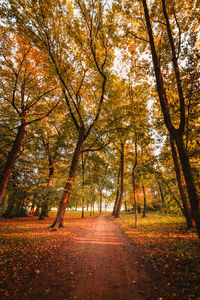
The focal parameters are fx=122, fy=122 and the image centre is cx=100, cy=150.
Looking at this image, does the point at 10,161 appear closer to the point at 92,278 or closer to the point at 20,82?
the point at 20,82

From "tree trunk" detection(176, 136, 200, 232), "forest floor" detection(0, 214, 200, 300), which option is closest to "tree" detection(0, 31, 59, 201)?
"forest floor" detection(0, 214, 200, 300)

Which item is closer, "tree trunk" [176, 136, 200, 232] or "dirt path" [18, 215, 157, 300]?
"dirt path" [18, 215, 157, 300]

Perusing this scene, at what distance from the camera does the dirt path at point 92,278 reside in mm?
3101

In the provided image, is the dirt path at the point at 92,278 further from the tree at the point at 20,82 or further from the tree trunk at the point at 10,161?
the tree at the point at 20,82

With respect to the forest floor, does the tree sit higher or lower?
higher

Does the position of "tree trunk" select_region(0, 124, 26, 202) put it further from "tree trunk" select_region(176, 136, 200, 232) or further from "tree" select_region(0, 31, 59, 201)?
"tree trunk" select_region(176, 136, 200, 232)

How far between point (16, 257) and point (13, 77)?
40.2 feet

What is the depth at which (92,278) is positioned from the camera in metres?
3.79

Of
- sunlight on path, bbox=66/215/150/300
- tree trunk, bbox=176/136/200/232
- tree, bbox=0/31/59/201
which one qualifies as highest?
tree, bbox=0/31/59/201

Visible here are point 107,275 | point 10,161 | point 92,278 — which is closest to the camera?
point 92,278

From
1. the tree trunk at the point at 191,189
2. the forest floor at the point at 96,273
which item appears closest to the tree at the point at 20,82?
the forest floor at the point at 96,273

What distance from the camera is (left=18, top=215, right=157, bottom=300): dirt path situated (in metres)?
3.10

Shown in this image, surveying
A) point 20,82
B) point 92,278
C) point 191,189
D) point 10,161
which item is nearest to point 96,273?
point 92,278

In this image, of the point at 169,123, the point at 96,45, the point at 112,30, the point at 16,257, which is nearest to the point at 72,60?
the point at 96,45
